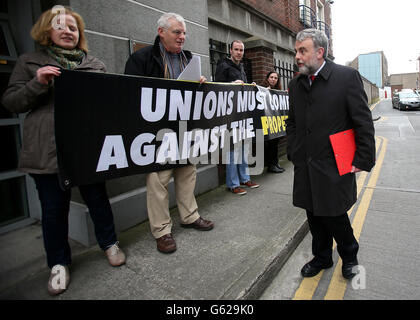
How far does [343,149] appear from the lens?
2.24 m

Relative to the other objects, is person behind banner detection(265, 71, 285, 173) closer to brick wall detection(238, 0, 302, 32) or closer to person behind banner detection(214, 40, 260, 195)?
person behind banner detection(214, 40, 260, 195)

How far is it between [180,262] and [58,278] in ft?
→ 3.27

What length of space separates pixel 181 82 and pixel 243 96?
1642 millimetres

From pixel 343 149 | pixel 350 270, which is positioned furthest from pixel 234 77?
Answer: pixel 350 270

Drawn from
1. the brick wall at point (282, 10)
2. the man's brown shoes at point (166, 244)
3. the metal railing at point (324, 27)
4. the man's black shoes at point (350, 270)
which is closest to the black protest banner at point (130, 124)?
the man's brown shoes at point (166, 244)

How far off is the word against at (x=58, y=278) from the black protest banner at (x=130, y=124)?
27.3 inches

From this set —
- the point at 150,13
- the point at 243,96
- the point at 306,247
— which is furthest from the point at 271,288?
the point at 150,13

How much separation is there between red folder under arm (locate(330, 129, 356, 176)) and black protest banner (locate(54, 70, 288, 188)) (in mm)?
1550

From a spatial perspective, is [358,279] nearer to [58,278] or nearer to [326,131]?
[326,131]

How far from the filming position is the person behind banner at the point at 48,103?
2.15 m
